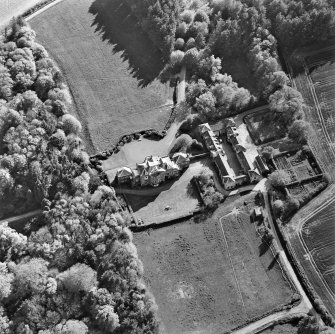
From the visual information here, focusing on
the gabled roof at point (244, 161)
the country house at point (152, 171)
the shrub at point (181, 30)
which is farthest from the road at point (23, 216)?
the shrub at point (181, 30)

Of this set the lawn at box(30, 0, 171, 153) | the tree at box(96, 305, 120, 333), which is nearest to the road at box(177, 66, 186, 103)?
the lawn at box(30, 0, 171, 153)

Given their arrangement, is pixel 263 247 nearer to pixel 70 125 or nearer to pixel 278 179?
pixel 278 179

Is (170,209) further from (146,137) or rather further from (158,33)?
(158,33)

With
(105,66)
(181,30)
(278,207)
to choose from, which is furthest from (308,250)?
(105,66)

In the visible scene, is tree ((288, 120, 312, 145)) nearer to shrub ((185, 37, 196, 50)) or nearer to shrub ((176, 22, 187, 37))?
shrub ((185, 37, 196, 50))

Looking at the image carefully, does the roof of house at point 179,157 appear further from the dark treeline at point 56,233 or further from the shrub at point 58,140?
the shrub at point 58,140
